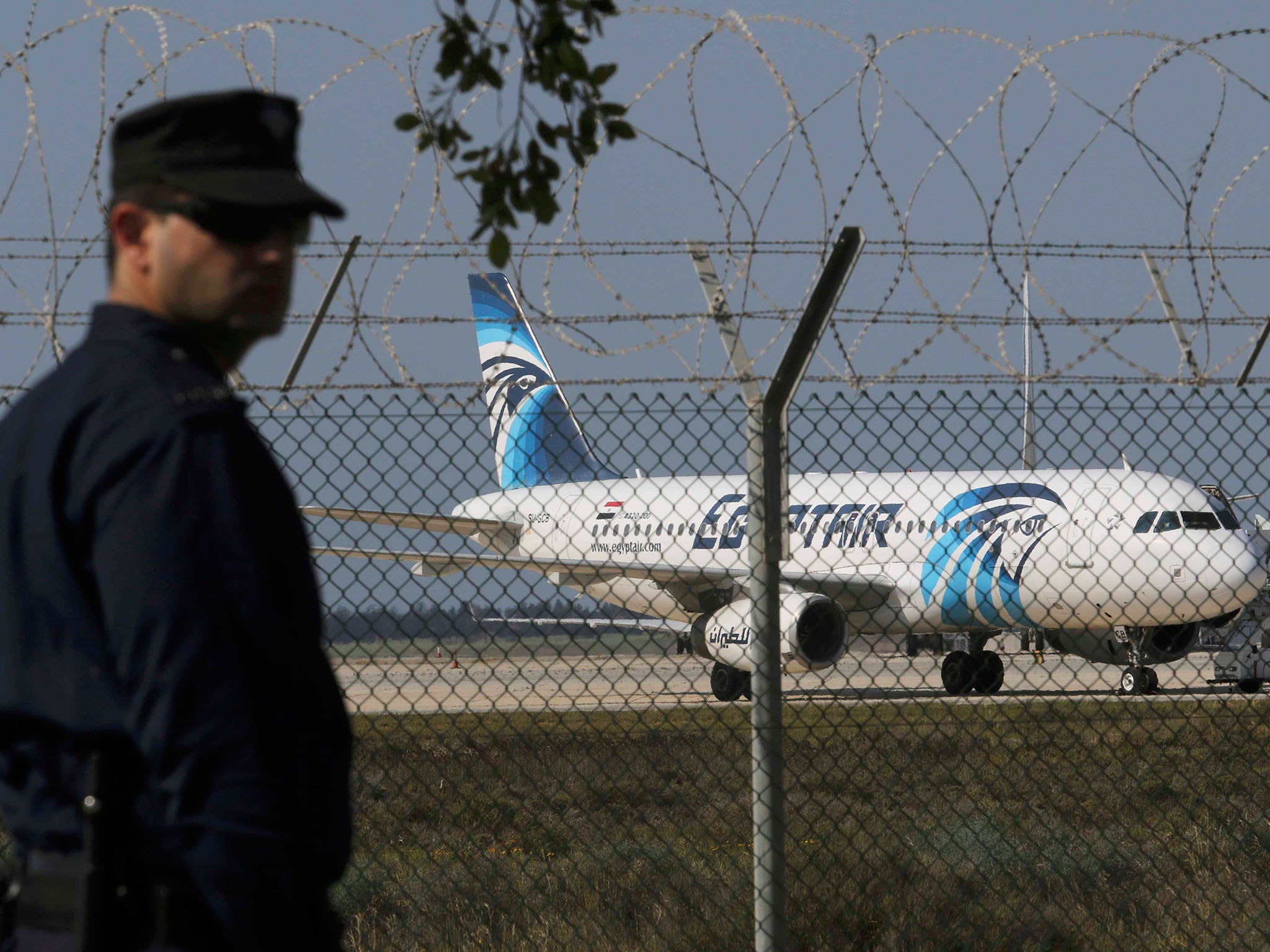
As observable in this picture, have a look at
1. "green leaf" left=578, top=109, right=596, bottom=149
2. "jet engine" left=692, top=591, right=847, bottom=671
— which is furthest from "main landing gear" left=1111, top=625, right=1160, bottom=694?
"green leaf" left=578, top=109, right=596, bottom=149

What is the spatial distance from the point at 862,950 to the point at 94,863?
4257 mm

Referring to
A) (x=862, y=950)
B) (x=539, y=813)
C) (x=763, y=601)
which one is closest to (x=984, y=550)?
(x=539, y=813)

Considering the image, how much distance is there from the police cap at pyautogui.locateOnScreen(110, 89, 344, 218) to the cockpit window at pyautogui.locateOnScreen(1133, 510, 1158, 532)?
648 inches

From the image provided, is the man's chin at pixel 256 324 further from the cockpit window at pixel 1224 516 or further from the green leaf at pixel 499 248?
the cockpit window at pixel 1224 516

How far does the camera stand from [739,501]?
18109mm

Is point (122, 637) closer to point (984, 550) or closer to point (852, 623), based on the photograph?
point (984, 550)

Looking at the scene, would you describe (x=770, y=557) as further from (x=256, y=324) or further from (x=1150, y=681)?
(x=1150, y=681)

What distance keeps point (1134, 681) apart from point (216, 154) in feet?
55.5

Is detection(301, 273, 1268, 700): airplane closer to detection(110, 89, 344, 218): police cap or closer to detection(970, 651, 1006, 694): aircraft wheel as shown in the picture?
detection(970, 651, 1006, 694): aircraft wheel

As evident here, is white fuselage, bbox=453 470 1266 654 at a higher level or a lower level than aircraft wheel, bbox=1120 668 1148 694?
higher

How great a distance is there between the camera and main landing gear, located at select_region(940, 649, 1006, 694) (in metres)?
19.0

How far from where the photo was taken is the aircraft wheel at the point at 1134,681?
55.4ft

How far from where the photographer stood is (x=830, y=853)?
239 inches

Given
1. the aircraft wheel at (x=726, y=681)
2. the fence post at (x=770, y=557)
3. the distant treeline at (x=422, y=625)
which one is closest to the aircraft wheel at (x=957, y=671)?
the aircraft wheel at (x=726, y=681)
